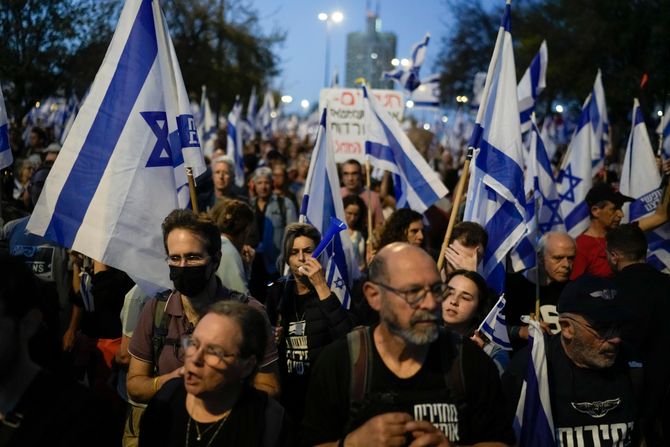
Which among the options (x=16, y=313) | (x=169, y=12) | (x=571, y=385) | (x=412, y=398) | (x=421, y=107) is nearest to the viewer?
(x=16, y=313)

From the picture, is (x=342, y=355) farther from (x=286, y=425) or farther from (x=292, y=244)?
(x=292, y=244)

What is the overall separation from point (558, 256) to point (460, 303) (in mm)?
1791

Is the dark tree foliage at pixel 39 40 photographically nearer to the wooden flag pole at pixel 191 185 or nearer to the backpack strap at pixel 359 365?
the wooden flag pole at pixel 191 185

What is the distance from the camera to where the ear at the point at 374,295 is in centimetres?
336

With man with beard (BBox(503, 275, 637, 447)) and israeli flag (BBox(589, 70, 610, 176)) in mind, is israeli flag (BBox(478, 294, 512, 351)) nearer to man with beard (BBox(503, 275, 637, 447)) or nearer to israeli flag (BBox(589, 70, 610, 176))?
man with beard (BBox(503, 275, 637, 447))

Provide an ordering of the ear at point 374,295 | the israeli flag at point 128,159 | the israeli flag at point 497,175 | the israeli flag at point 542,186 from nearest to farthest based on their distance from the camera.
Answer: the ear at point 374,295 < the israeli flag at point 128,159 < the israeli flag at point 497,175 < the israeli flag at point 542,186

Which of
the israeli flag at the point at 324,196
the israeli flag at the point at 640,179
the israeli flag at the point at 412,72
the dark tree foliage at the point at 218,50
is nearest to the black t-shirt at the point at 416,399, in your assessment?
the israeli flag at the point at 324,196

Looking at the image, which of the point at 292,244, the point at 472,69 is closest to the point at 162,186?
the point at 292,244

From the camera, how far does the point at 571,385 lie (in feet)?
13.8

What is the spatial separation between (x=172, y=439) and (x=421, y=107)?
732 inches

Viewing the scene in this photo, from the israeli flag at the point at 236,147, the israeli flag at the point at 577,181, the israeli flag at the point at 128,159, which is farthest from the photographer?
the israeli flag at the point at 236,147

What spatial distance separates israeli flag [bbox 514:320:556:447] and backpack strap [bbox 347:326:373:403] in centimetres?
124

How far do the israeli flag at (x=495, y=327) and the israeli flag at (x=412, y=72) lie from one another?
10746 millimetres

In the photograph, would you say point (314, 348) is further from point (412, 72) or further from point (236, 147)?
point (412, 72)
